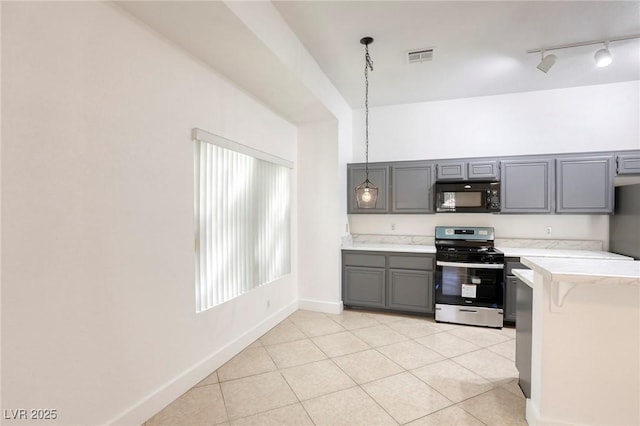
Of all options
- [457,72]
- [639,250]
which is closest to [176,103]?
[457,72]

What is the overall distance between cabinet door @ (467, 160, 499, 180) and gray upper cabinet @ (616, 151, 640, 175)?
1.30 metres

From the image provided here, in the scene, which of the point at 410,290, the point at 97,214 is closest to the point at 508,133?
the point at 410,290

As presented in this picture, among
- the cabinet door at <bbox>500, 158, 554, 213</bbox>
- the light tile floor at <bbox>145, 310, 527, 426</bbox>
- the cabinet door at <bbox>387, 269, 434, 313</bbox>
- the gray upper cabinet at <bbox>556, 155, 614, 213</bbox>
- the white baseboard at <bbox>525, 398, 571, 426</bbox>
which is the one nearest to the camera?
the white baseboard at <bbox>525, 398, 571, 426</bbox>

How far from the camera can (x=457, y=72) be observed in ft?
11.7

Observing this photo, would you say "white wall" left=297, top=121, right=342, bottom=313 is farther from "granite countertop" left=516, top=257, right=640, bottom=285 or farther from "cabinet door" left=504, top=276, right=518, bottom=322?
"granite countertop" left=516, top=257, right=640, bottom=285

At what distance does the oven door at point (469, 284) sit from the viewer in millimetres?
3688

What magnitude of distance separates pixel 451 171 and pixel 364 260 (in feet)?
5.63

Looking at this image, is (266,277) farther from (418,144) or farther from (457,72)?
(457,72)

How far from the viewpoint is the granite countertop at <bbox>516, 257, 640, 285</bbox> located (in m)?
1.55

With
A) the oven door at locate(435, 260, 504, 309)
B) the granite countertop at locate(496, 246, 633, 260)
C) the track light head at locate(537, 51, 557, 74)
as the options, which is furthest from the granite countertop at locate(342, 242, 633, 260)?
the track light head at locate(537, 51, 557, 74)

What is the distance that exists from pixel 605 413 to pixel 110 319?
2994 mm

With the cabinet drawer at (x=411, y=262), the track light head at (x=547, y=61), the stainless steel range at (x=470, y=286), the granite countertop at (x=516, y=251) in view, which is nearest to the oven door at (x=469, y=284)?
the stainless steel range at (x=470, y=286)

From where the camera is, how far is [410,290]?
157 inches

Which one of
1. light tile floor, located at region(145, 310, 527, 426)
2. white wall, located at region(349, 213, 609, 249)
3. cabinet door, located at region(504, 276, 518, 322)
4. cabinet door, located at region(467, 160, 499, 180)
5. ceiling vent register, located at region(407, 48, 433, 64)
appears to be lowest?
light tile floor, located at region(145, 310, 527, 426)
